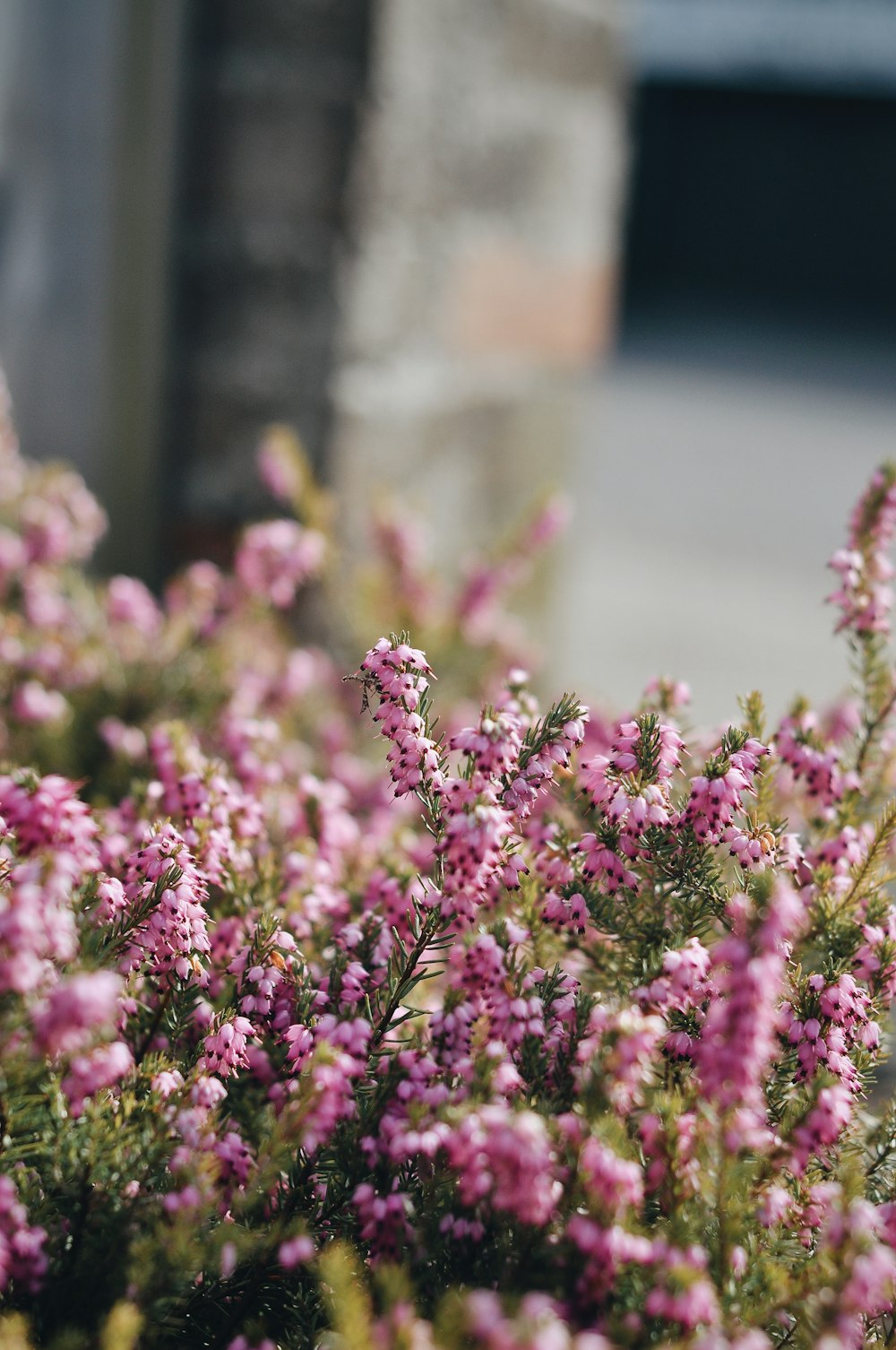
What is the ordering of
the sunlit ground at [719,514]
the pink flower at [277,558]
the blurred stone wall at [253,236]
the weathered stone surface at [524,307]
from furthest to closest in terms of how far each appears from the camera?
the sunlit ground at [719,514] → the weathered stone surface at [524,307] → the blurred stone wall at [253,236] → the pink flower at [277,558]

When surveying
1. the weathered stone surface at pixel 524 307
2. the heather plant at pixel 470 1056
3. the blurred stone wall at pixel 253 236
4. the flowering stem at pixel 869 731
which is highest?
the weathered stone surface at pixel 524 307

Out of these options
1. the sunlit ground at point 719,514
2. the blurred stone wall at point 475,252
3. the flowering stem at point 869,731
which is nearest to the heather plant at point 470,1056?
the flowering stem at point 869,731

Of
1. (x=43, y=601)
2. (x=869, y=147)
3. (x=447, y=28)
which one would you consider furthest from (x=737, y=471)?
(x=869, y=147)

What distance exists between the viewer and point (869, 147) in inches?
887

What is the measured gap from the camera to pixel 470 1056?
1321 mm

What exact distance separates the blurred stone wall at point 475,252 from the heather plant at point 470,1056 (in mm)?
1792

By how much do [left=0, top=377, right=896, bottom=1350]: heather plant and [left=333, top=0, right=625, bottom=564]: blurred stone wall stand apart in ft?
5.88

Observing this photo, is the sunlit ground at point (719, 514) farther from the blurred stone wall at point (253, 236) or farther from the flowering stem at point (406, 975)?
the flowering stem at point (406, 975)

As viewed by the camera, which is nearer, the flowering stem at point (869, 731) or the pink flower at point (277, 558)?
the flowering stem at point (869, 731)

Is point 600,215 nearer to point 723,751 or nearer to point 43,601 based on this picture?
point 43,601

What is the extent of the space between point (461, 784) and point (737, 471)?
9788 millimetres

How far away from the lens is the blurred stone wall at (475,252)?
3.14 metres

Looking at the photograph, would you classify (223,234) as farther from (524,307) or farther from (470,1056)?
(470,1056)

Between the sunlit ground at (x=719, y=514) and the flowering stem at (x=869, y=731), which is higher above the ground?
the sunlit ground at (x=719, y=514)
